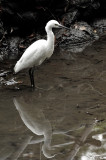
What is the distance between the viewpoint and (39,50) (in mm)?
7551

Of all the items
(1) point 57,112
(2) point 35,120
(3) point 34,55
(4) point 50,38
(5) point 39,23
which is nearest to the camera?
(2) point 35,120

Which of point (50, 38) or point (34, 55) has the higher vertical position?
point (50, 38)

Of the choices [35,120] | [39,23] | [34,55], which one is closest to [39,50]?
[34,55]

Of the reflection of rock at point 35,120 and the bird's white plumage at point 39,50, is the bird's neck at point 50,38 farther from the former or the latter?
the reflection of rock at point 35,120

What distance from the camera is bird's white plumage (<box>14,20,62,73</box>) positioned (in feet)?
24.6

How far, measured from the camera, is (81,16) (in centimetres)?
1198

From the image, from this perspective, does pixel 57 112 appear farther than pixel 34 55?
No

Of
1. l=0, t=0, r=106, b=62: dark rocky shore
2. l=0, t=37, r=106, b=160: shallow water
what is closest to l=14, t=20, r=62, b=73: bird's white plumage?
l=0, t=37, r=106, b=160: shallow water

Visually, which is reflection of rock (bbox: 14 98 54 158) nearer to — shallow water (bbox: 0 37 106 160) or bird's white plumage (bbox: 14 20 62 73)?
shallow water (bbox: 0 37 106 160)

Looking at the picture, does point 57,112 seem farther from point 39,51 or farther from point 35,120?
point 39,51

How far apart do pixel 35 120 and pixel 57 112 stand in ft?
1.40

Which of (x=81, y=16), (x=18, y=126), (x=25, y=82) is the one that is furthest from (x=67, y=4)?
(x=18, y=126)

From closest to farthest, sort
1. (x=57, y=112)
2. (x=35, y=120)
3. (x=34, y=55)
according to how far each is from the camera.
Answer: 1. (x=35, y=120)
2. (x=57, y=112)
3. (x=34, y=55)

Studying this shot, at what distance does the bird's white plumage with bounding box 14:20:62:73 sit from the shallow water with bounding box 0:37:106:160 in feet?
1.45
